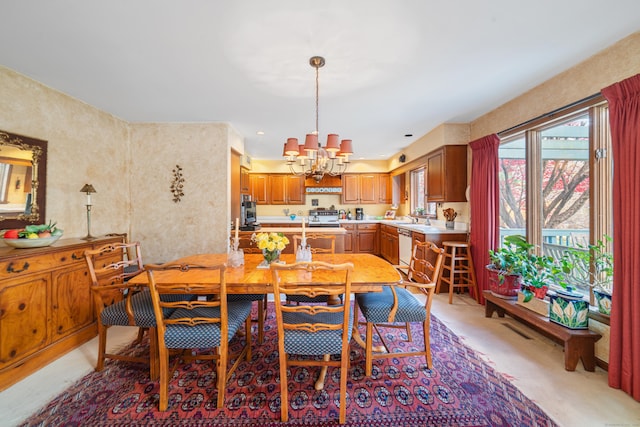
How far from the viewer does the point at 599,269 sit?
2.07m

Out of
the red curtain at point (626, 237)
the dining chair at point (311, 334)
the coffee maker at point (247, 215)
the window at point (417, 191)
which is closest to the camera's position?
the dining chair at point (311, 334)

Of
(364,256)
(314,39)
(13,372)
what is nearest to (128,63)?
(314,39)

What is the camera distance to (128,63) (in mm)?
2178

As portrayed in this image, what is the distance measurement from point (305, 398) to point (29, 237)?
2.57 m

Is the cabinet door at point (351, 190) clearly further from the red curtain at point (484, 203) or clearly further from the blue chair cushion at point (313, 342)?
the blue chair cushion at point (313, 342)

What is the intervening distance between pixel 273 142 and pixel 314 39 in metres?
3.09

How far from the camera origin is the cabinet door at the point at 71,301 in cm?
218

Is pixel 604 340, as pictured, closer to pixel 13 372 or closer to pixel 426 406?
pixel 426 406

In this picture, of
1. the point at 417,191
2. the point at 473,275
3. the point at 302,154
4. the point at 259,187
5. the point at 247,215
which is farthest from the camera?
the point at 259,187

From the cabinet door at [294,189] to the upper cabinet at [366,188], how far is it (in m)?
1.09

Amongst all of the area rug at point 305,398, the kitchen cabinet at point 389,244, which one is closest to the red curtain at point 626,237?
the area rug at point 305,398

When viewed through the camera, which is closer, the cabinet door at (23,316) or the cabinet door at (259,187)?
the cabinet door at (23,316)

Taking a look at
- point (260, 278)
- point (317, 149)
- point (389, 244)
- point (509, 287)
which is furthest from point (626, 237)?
point (389, 244)

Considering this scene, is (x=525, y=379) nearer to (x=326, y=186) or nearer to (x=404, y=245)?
(x=404, y=245)
